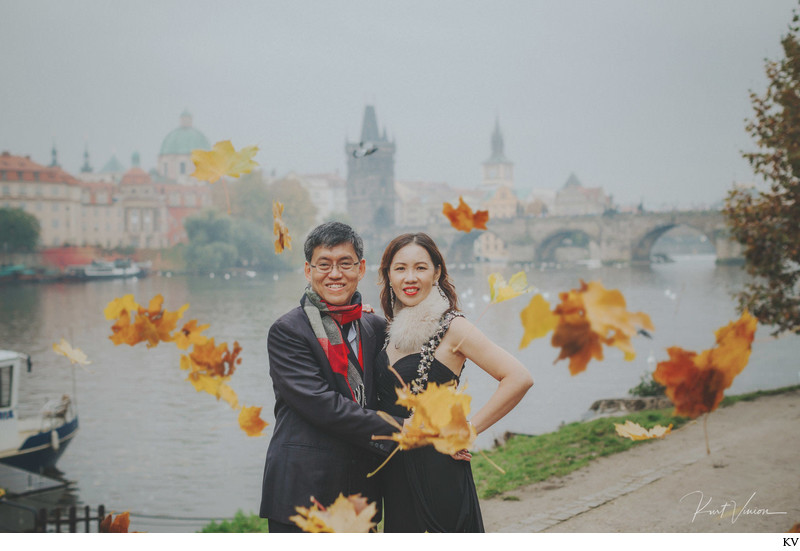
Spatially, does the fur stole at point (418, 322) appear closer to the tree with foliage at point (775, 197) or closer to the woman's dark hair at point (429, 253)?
the woman's dark hair at point (429, 253)

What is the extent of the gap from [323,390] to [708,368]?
771mm

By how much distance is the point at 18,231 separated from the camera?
20.3 feet

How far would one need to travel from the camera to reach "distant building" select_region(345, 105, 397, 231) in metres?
5.69

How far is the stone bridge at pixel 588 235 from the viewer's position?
21.4ft

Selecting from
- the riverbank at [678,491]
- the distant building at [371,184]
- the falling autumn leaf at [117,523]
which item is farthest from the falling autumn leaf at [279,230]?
the distant building at [371,184]

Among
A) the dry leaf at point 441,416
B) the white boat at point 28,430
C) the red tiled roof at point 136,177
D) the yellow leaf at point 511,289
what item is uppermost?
the red tiled roof at point 136,177

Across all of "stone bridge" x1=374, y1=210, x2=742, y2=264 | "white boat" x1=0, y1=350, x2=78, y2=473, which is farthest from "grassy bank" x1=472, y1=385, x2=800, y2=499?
"white boat" x1=0, y1=350, x2=78, y2=473

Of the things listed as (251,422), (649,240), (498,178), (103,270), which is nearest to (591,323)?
(251,422)

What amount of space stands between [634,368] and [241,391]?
541 centimetres

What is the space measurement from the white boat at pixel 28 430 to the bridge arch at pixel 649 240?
696 cm

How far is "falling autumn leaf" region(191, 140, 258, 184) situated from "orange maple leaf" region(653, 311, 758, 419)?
1.03 metres

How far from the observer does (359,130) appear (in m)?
5.81

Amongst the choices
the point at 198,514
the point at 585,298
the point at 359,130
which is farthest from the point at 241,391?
the point at 585,298

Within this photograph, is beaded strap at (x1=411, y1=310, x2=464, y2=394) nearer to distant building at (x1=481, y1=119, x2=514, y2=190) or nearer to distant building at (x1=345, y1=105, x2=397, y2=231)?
distant building at (x1=481, y1=119, x2=514, y2=190)
